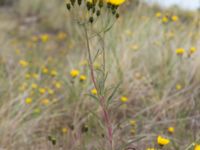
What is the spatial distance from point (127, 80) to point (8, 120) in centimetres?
112

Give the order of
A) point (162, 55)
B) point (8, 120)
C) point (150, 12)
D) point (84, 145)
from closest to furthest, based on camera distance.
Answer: point (84, 145), point (8, 120), point (162, 55), point (150, 12)

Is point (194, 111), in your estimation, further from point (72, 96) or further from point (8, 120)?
point (8, 120)

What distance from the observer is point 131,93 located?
3.25 meters

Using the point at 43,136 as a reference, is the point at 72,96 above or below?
above

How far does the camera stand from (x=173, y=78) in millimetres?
3336

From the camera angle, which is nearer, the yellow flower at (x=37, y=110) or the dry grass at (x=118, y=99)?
the dry grass at (x=118, y=99)

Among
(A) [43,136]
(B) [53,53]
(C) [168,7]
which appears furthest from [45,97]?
(C) [168,7]

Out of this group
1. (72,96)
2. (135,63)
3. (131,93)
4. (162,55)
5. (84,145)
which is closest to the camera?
(84,145)

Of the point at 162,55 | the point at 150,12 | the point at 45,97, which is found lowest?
the point at 45,97

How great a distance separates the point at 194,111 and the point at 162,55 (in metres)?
0.83

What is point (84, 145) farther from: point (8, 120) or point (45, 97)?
point (45, 97)

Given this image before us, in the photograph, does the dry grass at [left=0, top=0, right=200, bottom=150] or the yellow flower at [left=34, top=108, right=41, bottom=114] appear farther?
the yellow flower at [left=34, top=108, right=41, bottom=114]

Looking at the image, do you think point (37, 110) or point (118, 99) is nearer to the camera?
point (118, 99)

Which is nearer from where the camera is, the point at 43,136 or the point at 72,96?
the point at 43,136
